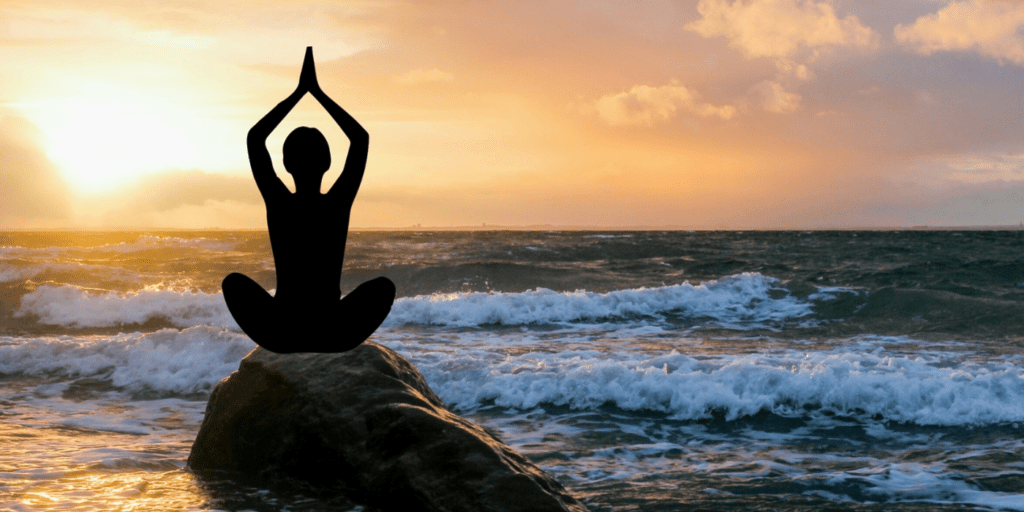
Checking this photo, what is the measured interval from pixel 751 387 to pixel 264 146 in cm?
817

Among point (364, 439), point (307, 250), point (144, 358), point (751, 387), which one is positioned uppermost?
point (307, 250)

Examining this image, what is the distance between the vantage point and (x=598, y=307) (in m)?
22.2

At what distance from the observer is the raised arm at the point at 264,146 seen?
4.31 meters

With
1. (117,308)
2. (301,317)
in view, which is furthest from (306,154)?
(117,308)

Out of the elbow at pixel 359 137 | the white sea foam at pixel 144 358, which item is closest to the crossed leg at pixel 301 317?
the elbow at pixel 359 137

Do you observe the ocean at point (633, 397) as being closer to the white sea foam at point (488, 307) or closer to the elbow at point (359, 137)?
the white sea foam at point (488, 307)

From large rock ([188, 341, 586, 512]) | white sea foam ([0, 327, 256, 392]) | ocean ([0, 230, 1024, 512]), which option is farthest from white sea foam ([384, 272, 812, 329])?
large rock ([188, 341, 586, 512])

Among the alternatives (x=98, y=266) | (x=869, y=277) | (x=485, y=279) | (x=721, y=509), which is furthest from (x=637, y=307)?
(x=98, y=266)

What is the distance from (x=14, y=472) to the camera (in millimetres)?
6711

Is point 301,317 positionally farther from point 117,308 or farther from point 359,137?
point 117,308

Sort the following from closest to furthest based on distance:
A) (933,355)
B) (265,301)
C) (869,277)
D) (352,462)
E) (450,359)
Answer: (265,301) → (352,462) → (450,359) → (933,355) → (869,277)

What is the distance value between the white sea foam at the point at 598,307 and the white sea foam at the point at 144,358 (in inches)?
285

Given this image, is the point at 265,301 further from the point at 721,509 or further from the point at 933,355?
the point at 933,355

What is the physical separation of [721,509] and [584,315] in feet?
50.4
